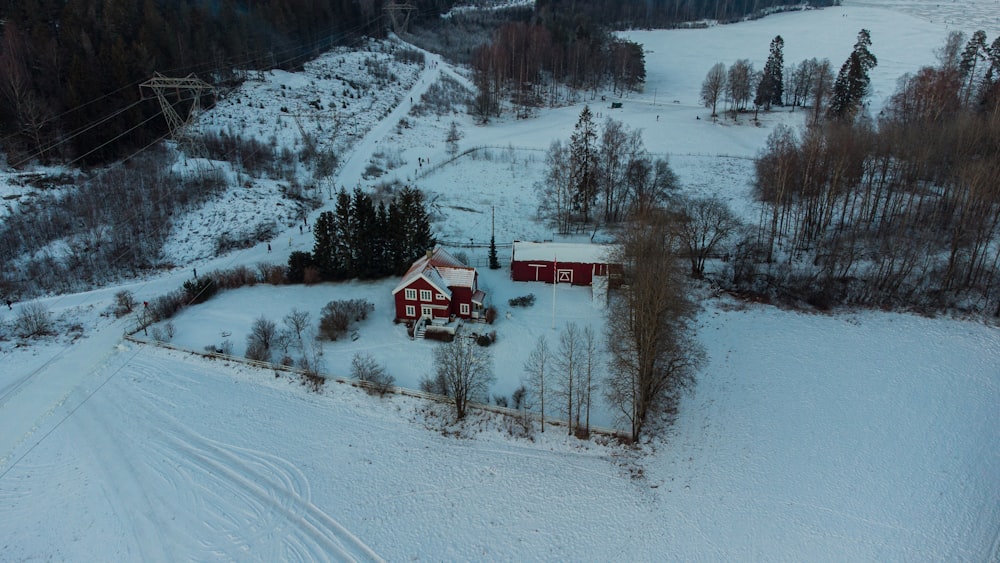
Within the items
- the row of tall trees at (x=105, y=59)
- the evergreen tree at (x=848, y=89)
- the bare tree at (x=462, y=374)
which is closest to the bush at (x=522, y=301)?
the bare tree at (x=462, y=374)

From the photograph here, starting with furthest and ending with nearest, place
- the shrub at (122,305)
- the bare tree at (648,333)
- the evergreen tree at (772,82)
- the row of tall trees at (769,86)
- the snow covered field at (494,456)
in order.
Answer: the evergreen tree at (772,82) < the row of tall trees at (769,86) < the shrub at (122,305) < the bare tree at (648,333) < the snow covered field at (494,456)

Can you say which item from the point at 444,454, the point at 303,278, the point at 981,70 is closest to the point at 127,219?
the point at 303,278

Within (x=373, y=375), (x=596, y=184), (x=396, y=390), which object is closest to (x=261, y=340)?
(x=373, y=375)

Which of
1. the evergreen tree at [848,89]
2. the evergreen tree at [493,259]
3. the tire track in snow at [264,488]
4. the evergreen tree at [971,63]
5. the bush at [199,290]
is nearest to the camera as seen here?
the tire track in snow at [264,488]

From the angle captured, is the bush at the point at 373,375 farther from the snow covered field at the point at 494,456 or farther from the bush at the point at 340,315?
the bush at the point at 340,315

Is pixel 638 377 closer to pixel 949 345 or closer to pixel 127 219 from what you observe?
pixel 949 345


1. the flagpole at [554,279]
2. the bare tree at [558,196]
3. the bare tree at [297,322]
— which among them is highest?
the bare tree at [558,196]

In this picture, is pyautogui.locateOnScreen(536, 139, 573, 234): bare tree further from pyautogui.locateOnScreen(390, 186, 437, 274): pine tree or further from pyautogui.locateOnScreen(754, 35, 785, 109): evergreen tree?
pyautogui.locateOnScreen(754, 35, 785, 109): evergreen tree
